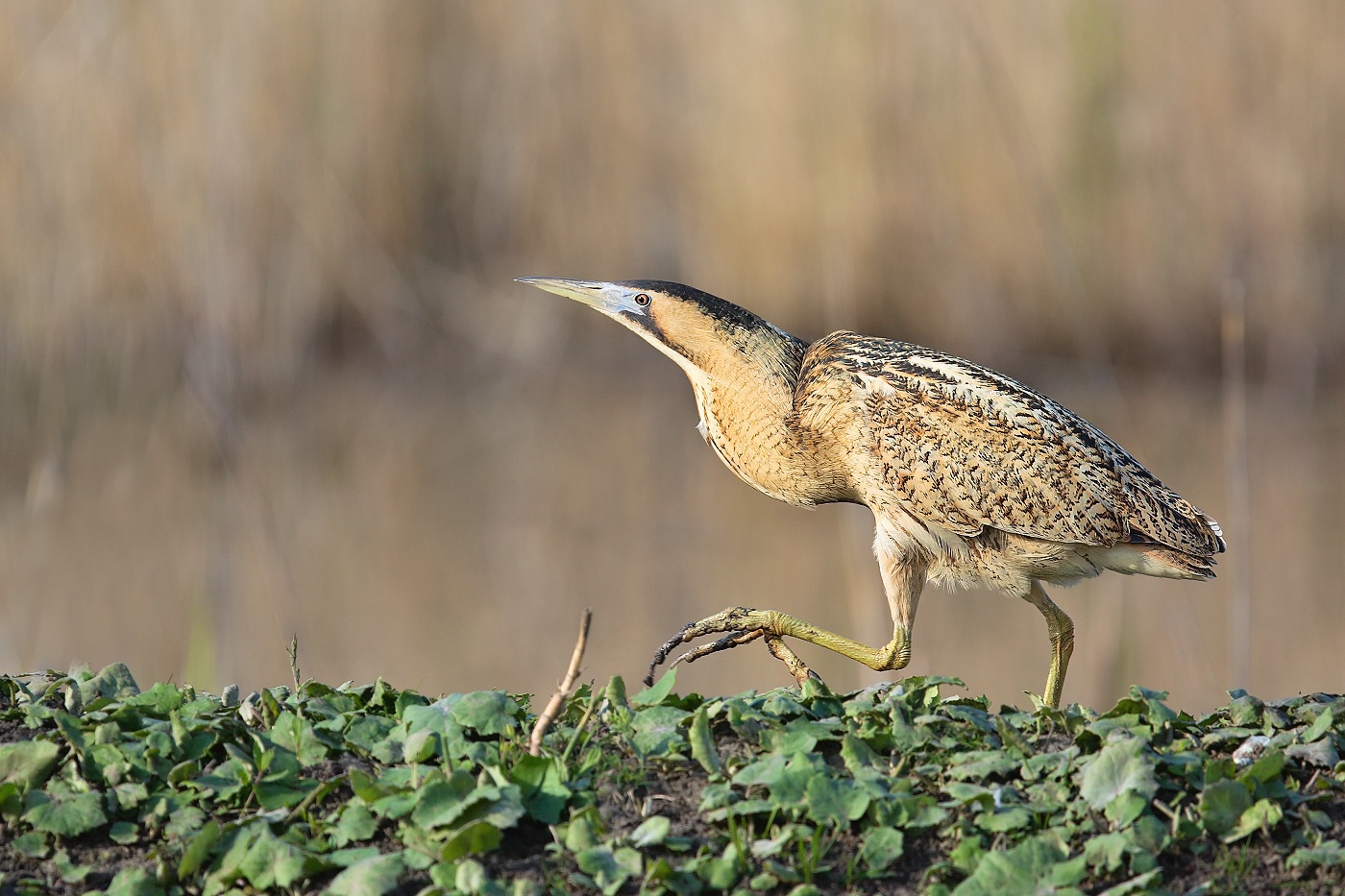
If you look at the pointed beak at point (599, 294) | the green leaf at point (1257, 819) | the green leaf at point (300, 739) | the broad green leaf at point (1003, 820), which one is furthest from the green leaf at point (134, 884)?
the pointed beak at point (599, 294)

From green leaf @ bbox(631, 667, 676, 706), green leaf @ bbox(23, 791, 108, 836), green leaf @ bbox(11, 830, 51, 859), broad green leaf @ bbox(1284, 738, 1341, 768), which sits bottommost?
green leaf @ bbox(11, 830, 51, 859)

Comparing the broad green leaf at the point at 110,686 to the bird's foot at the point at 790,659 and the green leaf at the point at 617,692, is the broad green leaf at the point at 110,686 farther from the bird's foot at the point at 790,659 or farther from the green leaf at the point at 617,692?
the bird's foot at the point at 790,659

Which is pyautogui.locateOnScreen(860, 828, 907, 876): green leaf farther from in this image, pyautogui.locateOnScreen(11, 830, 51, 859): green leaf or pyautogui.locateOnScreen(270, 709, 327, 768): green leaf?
pyautogui.locateOnScreen(11, 830, 51, 859): green leaf

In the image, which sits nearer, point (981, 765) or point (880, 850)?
point (880, 850)

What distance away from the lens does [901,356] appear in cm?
421

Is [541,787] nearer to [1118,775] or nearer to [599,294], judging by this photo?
[1118,775]

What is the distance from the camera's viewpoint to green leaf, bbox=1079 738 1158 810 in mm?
2648

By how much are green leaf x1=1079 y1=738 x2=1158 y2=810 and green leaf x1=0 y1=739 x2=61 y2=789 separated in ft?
5.23

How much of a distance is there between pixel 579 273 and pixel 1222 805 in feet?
27.8

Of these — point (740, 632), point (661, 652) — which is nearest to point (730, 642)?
point (740, 632)

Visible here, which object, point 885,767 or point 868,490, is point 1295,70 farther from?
point 885,767

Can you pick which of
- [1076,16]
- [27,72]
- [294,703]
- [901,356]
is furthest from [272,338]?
[294,703]

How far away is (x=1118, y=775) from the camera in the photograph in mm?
2674

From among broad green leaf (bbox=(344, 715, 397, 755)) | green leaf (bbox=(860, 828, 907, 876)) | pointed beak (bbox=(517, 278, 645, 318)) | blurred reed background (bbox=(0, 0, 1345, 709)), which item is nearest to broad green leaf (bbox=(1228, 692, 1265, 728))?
green leaf (bbox=(860, 828, 907, 876))
